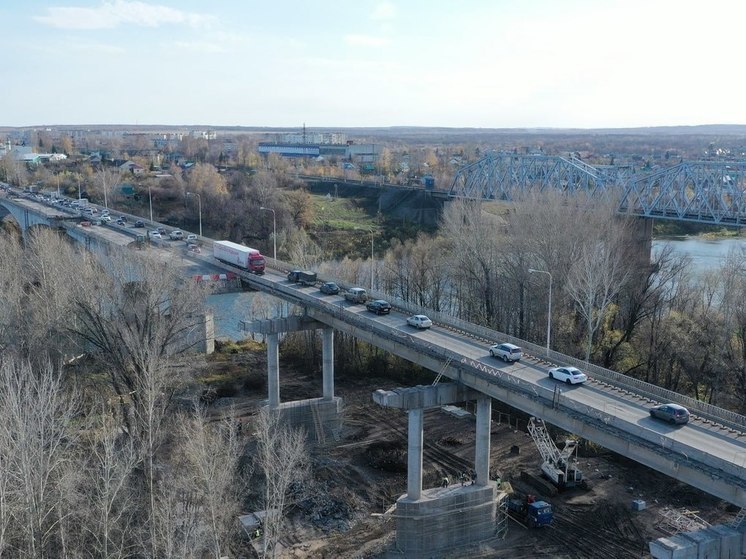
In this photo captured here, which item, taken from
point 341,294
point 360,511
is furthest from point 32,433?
point 341,294

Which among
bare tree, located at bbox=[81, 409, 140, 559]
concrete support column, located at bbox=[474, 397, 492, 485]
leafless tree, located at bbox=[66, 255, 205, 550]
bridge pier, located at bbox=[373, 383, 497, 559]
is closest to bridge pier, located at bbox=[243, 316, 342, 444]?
leafless tree, located at bbox=[66, 255, 205, 550]

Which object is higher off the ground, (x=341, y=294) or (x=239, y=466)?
(x=341, y=294)

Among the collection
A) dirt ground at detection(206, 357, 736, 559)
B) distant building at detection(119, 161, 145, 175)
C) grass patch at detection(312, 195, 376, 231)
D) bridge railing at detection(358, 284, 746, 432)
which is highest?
distant building at detection(119, 161, 145, 175)

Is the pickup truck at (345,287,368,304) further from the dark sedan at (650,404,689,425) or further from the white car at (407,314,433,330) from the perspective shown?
the dark sedan at (650,404,689,425)

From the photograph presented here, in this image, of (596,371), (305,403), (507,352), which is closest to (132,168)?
(305,403)

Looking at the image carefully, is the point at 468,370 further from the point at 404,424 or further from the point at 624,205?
the point at 624,205

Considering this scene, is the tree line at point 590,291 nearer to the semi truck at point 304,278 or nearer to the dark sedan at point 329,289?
the semi truck at point 304,278

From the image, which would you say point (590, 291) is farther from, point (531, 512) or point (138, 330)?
point (138, 330)
